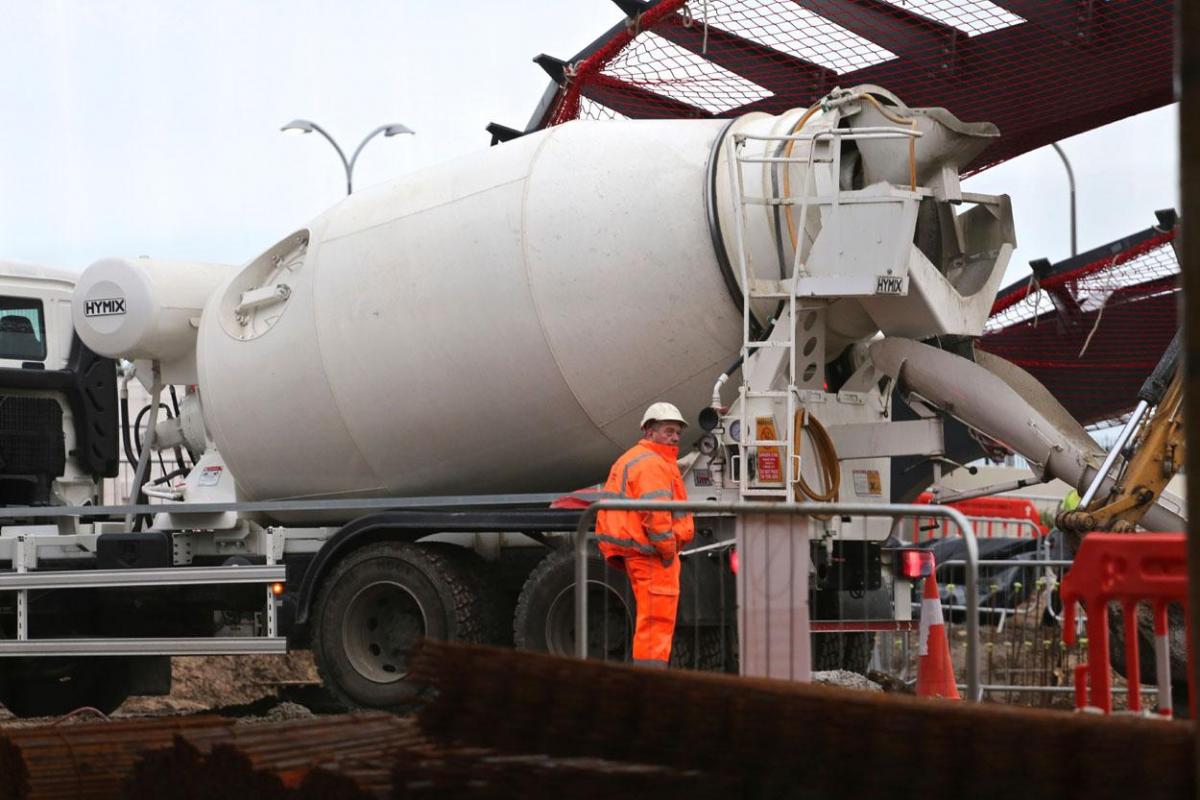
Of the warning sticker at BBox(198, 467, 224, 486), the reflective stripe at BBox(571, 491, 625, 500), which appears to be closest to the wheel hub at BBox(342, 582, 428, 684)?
the reflective stripe at BBox(571, 491, 625, 500)

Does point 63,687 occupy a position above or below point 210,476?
below

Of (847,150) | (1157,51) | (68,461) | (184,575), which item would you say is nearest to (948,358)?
(847,150)

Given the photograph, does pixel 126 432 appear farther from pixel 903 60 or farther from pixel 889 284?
pixel 889 284

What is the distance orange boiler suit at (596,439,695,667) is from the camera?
26.8ft

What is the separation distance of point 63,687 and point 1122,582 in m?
9.01

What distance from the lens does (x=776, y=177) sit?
29.5 ft

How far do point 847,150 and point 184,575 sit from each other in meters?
4.78

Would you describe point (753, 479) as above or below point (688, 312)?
below

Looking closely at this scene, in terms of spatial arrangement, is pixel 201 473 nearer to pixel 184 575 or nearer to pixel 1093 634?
pixel 184 575

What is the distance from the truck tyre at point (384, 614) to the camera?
965 centimetres

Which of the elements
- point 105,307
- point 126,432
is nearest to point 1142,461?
point 105,307

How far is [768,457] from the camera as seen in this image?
8891 millimetres

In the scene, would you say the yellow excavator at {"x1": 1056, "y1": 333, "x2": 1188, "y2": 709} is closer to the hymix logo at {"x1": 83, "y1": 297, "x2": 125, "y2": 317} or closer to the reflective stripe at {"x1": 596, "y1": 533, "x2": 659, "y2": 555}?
the reflective stripe at {"x1": 596, "y1": 533, "x2": 659, "y2": 555}

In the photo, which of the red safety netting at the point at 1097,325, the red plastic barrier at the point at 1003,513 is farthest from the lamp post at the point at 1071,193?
the red safety netting at the point at 1097,325
